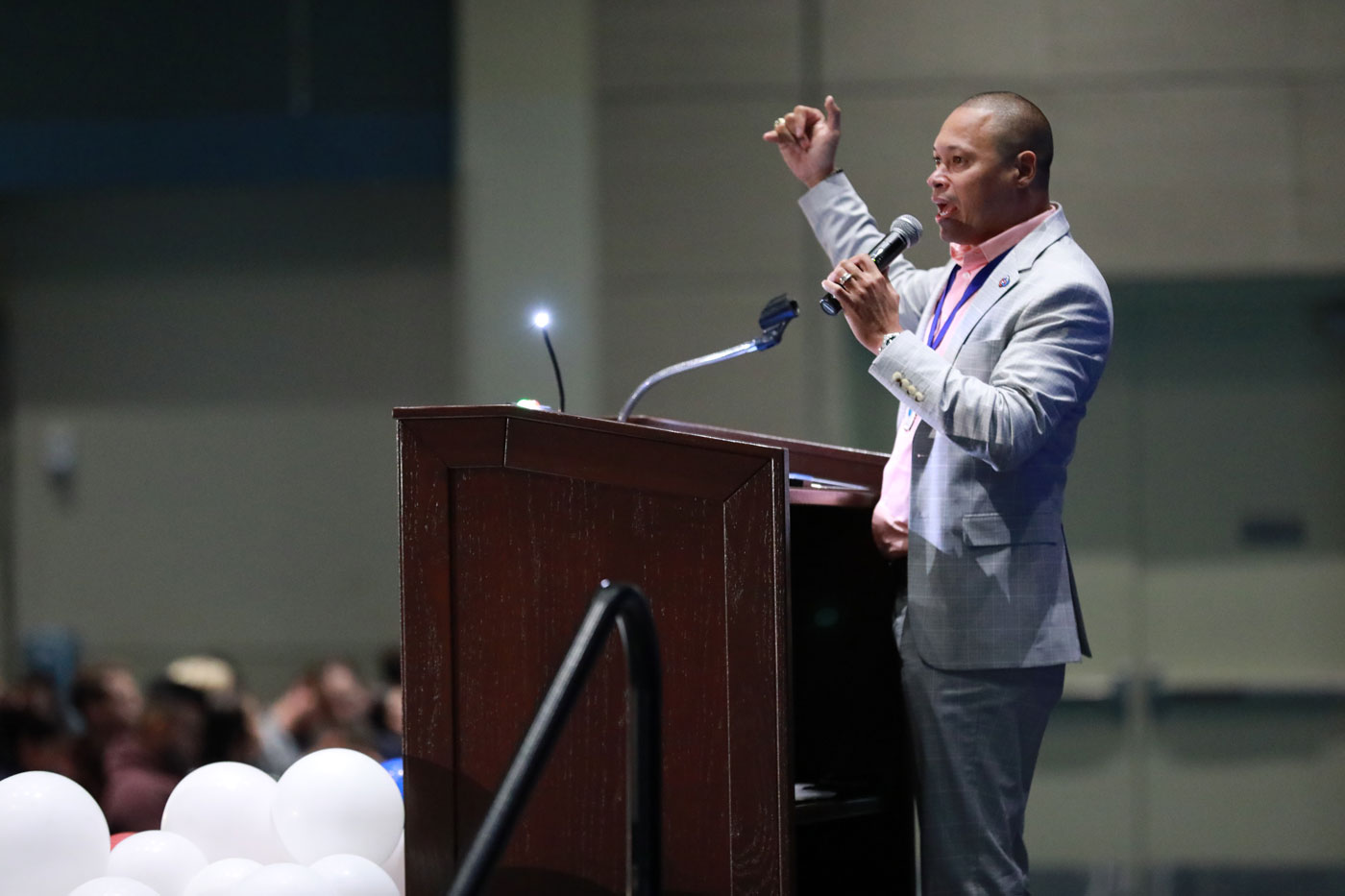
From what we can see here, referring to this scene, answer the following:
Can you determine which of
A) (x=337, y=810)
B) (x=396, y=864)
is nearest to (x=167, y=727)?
(x=396, y=864)

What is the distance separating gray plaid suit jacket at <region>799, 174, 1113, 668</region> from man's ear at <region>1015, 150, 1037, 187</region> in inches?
2.6

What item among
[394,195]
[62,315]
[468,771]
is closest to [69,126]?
[62,315]

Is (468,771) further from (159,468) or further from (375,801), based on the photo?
(159,468)

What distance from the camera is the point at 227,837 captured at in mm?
2467

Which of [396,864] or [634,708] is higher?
[634,708]

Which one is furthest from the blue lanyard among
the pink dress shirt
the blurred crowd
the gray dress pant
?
the blurred crowd

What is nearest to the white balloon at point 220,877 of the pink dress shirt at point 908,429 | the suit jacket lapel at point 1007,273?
the pink dress shirt at point 908,429

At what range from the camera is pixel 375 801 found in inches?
91.4

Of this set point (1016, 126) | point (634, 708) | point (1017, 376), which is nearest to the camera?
point (634, 708)

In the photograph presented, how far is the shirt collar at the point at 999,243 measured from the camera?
199 centimetres

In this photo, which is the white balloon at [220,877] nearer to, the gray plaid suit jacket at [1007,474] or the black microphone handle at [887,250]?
the gray plaid suit jacket at [1007,474]

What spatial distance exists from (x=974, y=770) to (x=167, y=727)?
2.81 metres

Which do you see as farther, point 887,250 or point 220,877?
point 220,877

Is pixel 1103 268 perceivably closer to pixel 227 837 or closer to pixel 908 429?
pixel 908 429
